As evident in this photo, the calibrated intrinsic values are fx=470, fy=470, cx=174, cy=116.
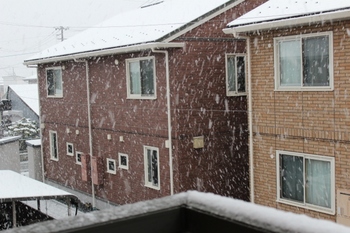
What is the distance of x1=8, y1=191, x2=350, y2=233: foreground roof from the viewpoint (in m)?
1.66

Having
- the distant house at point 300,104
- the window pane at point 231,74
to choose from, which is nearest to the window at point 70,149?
the window pane at point 231,74

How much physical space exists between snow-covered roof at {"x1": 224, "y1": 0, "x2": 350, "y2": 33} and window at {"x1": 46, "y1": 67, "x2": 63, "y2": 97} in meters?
8.95

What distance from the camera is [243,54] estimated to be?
39.3 feet

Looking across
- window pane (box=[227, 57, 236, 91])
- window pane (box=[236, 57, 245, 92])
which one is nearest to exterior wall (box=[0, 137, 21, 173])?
window pane (box=[227, 57, 236, 91])

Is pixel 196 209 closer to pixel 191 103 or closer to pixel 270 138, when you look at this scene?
pixel 270 138

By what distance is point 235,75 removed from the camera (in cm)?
1191

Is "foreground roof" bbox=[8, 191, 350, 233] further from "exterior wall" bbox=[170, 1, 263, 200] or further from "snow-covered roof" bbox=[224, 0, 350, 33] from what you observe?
"exterior wall" bbox=[170, 1, 263, 200]

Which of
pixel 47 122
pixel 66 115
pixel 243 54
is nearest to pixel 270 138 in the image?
pixel 243 54

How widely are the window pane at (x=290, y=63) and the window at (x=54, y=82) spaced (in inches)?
376

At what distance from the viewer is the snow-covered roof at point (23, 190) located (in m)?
9.51

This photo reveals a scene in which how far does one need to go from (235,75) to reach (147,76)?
223 centimetres

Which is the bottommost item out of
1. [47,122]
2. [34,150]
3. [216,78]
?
[34,150]

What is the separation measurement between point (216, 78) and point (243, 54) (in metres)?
1.06

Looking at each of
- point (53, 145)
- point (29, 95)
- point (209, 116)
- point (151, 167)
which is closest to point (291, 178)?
point (209, 116)
